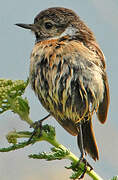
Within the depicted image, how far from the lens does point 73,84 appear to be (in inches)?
116

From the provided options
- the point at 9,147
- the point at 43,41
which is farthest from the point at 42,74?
the point at 9,147

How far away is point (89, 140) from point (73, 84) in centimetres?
59

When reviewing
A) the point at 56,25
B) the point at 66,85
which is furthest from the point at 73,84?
the point at 56,25

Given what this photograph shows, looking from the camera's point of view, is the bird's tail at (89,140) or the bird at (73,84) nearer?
the bird at (73,84)

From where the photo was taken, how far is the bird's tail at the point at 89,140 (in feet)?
9.97

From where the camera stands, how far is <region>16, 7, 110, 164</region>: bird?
2.93m

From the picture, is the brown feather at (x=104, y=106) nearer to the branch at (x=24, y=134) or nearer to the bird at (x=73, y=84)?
the bird at (x=73, y=84)

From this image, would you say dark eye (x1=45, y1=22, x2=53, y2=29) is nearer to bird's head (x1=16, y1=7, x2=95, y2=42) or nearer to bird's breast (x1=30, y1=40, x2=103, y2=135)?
bird's head (x1=16, y1=7, x2=95, y2=42)

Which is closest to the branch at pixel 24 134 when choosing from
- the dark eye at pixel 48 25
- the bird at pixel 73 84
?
the bird at pixel 73 84

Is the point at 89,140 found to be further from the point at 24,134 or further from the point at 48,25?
the point at 48,25

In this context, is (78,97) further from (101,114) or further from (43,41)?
(43,41)

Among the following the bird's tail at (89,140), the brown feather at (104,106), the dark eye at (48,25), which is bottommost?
the bird's tail at (89,140)

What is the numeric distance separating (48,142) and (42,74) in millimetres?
1053

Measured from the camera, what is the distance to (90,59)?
305 centimetres
